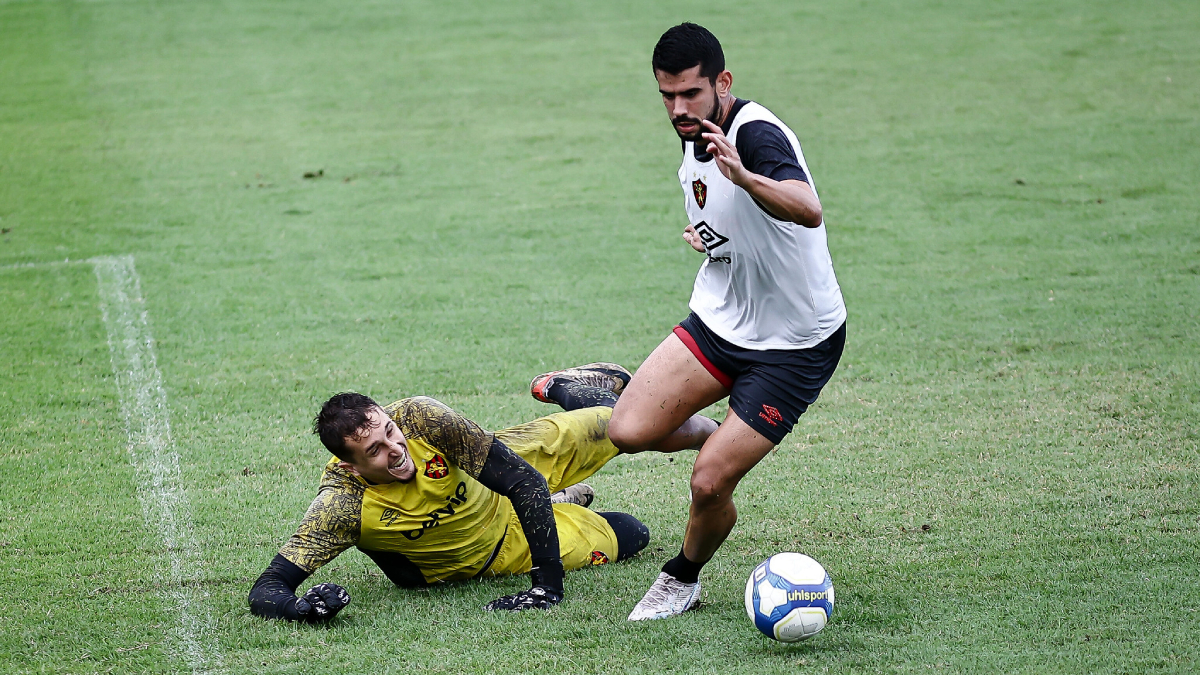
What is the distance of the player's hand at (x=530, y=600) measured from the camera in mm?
4434

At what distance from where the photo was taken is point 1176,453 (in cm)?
573

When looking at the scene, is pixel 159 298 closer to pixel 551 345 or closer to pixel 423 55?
pixel 551 345

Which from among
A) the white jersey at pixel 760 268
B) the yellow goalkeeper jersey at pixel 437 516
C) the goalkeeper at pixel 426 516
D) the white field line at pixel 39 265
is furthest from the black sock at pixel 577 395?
the white field line at pixel 39 265

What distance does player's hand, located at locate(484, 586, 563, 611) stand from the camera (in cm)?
443

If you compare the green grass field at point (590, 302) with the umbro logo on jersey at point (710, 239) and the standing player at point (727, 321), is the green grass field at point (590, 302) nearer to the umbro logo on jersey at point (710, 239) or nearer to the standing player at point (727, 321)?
the standing player at point (727, 321)

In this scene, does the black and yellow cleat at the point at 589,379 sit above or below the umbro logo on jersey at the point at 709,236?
below

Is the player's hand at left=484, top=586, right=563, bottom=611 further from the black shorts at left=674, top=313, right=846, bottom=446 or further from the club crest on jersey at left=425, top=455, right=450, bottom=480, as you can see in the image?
the black shorts at left=674, top=313, right=846, bottom=446

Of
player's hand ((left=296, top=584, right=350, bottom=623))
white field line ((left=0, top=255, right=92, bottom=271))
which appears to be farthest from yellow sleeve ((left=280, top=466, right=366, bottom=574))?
white field line ((left=0, top=255, right=92, bottom=271))

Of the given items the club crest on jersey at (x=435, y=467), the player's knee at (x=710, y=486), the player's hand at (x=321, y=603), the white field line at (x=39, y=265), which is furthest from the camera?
the white field line at (x=39, y=265)

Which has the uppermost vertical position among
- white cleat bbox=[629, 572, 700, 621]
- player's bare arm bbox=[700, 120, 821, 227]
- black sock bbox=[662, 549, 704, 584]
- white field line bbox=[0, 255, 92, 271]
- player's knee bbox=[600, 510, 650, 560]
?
player's bare arm bbox=[700, 120, 821, 227]

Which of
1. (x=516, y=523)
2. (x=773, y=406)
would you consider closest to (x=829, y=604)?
(x=773, y=406)

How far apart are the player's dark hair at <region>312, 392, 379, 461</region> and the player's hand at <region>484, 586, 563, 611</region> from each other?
0.83 meters

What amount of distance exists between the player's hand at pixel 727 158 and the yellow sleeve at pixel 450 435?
1467 millimetres

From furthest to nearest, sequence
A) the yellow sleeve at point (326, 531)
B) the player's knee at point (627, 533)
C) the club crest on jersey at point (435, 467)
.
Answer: the player's knee at point (627, 533) < the club crest on jersey at point (435, 467) < the yellow sleeve at point (326, 531)
